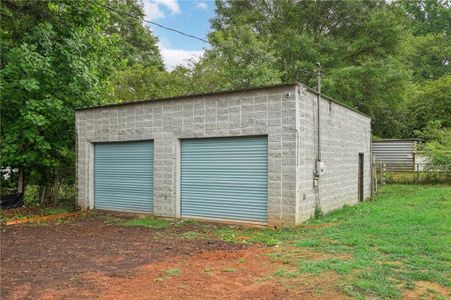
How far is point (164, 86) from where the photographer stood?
19.9 metres

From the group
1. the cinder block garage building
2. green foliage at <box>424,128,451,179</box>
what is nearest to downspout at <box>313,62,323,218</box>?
the cinder block garage building

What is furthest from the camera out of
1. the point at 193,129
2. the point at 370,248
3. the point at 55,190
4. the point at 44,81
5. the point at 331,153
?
the point at 55,190

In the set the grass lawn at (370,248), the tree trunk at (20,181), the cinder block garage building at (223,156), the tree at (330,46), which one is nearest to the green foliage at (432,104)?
the tree at (330,46)

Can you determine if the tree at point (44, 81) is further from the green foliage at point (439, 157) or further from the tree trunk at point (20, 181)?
the green foliage at point (439, 157)

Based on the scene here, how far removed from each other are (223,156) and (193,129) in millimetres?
1028

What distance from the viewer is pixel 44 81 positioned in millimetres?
10492

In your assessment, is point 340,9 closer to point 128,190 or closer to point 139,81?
point 139,81

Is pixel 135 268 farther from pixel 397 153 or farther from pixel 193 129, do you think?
pixel 397 153

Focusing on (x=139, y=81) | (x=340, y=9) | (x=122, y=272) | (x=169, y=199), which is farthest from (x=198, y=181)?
(x=340, y=9)

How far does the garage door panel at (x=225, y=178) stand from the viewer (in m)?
7.91

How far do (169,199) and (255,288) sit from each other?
5.34m

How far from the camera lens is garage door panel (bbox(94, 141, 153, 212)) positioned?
966 centimetres

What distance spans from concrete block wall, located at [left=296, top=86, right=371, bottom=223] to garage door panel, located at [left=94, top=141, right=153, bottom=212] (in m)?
4.10

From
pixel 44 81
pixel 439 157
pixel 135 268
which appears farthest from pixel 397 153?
pixel 135 268
